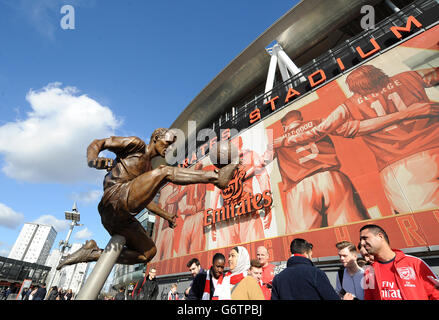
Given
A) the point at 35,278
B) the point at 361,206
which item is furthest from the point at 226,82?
the point at 35,278

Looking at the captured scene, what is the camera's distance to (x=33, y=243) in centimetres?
7969

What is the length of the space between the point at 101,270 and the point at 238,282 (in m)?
1.77

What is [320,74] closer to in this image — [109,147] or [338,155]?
[338,155]

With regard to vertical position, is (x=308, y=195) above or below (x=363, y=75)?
below

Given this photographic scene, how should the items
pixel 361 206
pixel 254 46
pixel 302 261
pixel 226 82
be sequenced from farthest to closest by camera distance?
pixel 226 82 → pixel 254 46 → pixel 361 206 → pixel 302 261

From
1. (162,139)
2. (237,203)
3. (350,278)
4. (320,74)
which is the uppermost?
(320,74)

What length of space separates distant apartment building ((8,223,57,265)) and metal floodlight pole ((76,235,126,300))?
103020 mm

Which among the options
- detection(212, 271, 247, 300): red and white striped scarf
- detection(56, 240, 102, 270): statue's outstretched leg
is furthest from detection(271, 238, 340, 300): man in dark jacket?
detection(56, 240, 102, 270): statue's outstretched leg

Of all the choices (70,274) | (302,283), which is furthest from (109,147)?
(70,274)

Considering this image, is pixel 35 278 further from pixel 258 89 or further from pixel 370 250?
pixel 370 250

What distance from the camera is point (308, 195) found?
8.44m

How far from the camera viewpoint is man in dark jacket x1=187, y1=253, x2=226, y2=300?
12.0 feet

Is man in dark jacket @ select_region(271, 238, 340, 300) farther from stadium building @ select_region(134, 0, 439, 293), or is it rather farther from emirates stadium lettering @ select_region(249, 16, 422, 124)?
emirates stadium lettering @ select_region(249, 16, 422, 124)

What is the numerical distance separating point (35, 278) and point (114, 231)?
41.5 m
